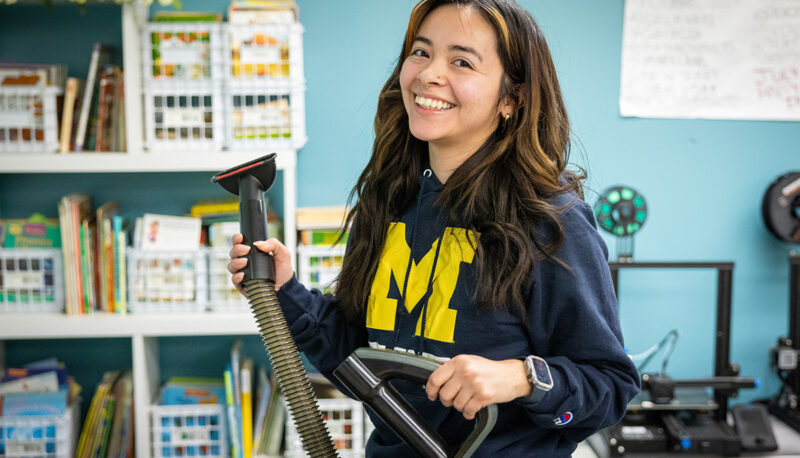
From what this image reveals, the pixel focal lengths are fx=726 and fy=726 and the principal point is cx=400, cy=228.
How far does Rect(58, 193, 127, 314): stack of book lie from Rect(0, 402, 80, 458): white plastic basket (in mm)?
337

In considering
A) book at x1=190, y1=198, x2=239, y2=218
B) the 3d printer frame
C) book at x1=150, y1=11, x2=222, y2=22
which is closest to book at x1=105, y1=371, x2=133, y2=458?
book at x1=190, y1=198, x2=239, y2=218

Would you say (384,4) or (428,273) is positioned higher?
(384,4)

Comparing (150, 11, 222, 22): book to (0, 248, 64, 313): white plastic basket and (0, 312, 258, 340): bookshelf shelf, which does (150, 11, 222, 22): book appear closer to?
(0, 248, 64, 313): white plastic basket

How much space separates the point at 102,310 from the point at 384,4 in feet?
4.46

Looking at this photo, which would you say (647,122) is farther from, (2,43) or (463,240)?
(2,43)

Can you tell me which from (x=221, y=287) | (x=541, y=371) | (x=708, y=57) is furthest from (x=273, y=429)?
(x=708, y=57)

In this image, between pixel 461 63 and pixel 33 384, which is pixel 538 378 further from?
pixel 33 384

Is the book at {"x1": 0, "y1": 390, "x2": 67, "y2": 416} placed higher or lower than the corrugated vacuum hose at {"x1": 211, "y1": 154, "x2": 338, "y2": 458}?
lower

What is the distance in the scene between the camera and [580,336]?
39.6 inches

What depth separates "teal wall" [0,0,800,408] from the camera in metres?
2.47

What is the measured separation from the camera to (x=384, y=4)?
248 cm

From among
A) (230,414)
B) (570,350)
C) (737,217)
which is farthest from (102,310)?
(737,217)

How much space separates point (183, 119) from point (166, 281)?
50 cm

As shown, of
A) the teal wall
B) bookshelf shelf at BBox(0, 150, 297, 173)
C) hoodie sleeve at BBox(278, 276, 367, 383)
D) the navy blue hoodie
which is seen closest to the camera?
the navy blue hoodie
